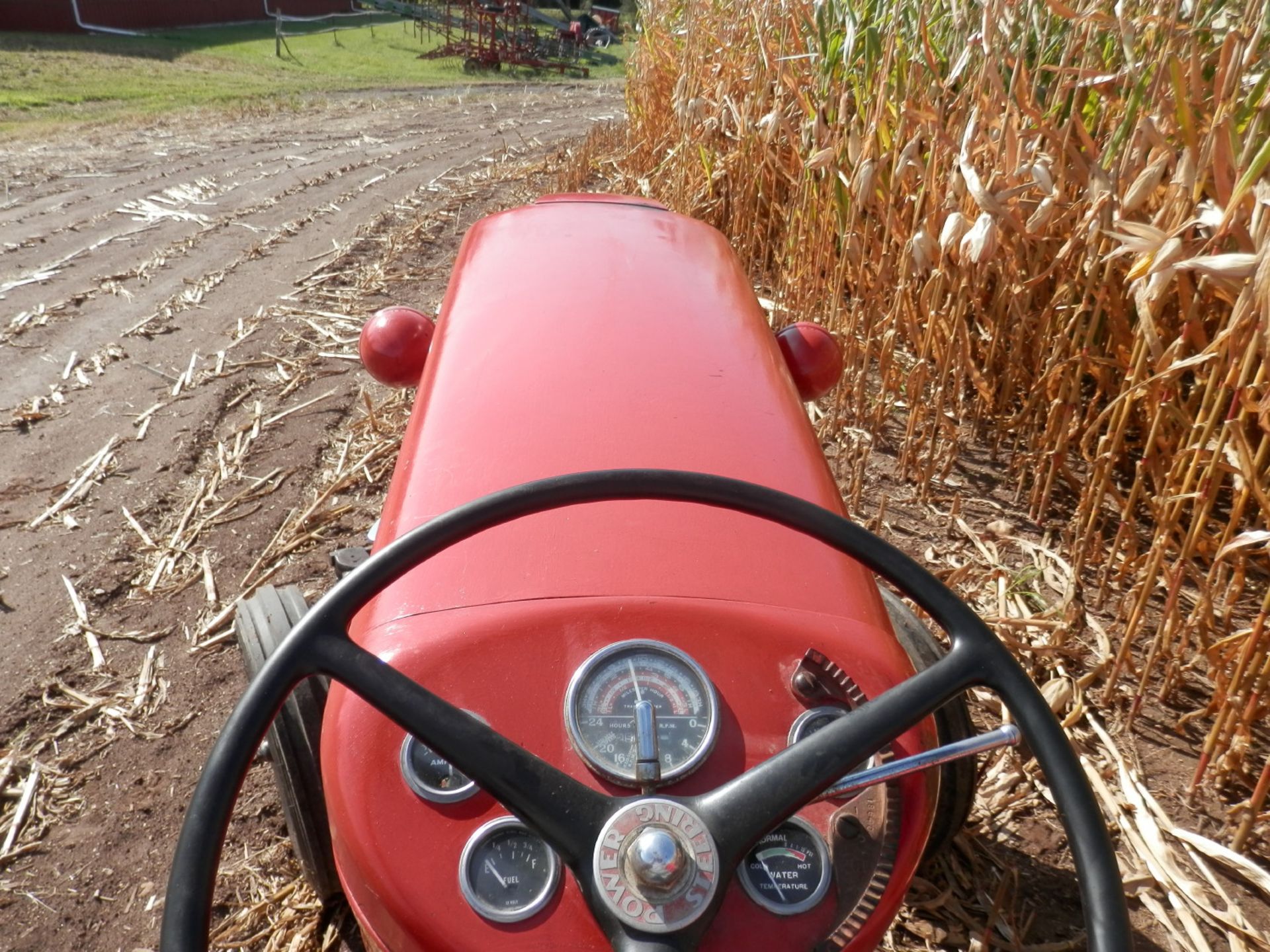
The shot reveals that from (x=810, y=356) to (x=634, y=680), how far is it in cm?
127

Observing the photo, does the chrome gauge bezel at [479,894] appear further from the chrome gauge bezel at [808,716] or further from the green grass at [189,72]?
the green grass at [189,72]

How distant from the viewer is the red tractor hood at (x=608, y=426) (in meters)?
1.19

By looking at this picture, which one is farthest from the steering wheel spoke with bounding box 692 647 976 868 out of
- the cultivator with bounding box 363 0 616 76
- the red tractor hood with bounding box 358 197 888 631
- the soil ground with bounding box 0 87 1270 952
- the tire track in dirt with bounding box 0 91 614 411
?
the cultivator with bounding box 363 0 616 76

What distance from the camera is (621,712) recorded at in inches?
40.3

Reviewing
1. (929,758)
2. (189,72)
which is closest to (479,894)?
(929,758)

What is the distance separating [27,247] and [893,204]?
484 cm

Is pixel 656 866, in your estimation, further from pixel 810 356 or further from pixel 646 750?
pixel 810 356

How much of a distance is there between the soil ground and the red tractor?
52 centimetres

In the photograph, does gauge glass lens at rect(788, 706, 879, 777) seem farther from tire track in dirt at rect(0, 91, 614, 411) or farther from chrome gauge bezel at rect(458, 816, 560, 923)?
tire track in dirt at rect(0, 91, 614, 411)

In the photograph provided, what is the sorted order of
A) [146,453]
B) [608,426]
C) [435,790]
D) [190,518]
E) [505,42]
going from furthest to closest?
1. [505,42]
2. [146,453]
3. [190,518]
4. [608,426]
5. [435,790]

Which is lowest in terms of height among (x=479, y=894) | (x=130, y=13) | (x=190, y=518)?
(x=190, y=518)

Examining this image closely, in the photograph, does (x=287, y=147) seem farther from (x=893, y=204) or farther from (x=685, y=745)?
(x=685, y=745)

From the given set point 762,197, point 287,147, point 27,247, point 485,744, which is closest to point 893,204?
point 762,197

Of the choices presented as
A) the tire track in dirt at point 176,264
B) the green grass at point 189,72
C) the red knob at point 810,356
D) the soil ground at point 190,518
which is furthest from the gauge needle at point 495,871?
the green grass at point 189,72
